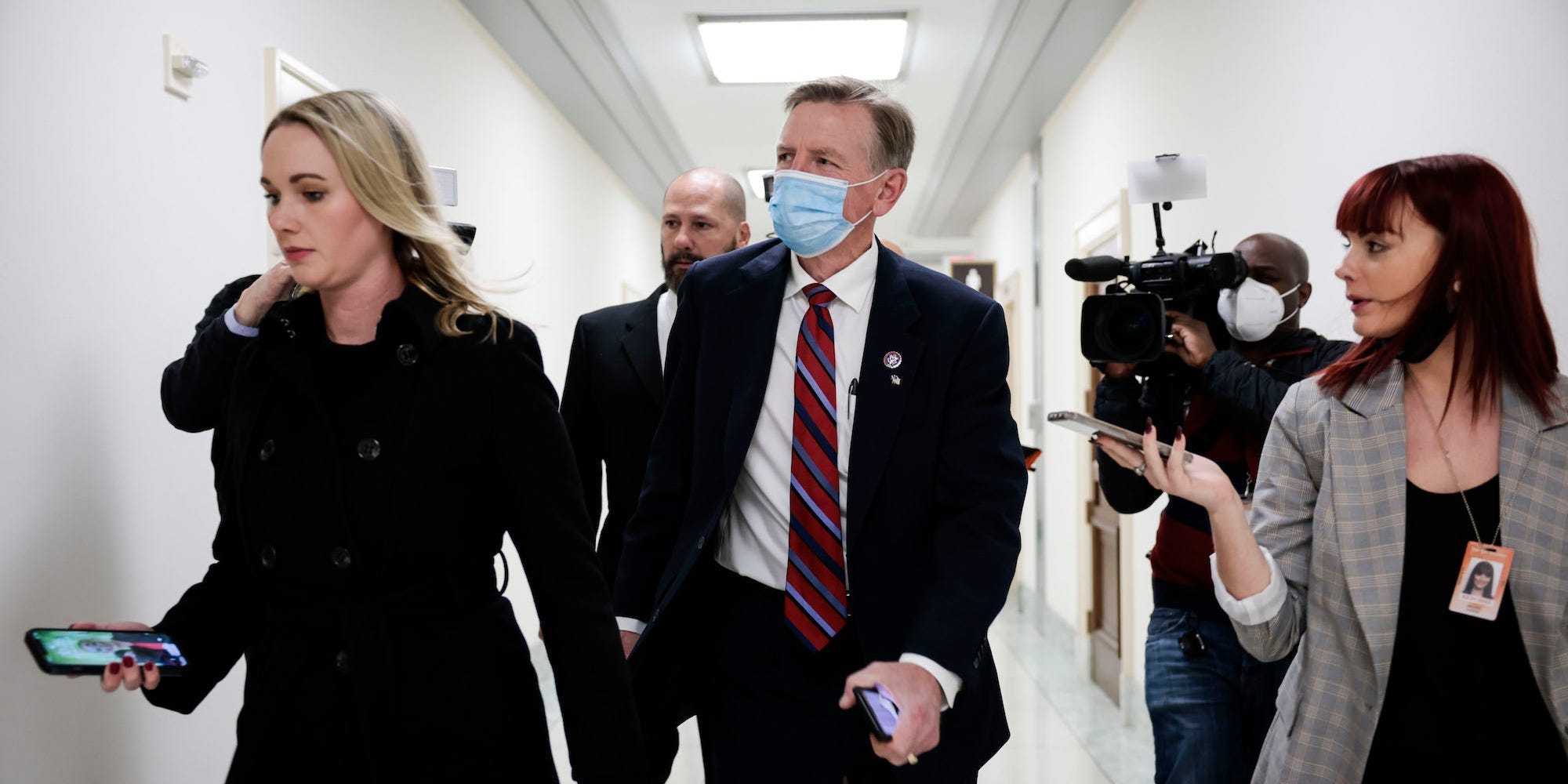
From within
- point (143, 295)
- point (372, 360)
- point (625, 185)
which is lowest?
point (372, 360)

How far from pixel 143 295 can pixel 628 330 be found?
3.47 ft

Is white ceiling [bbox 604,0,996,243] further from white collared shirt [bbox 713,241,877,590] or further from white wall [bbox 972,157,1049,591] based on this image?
white collared shirt [bbox 713,241,877,590]

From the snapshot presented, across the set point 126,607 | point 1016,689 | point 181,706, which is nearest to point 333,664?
point 181,706

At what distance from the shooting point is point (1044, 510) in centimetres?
770

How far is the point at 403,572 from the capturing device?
136 cm

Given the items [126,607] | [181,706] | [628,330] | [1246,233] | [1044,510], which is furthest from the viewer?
[1044,510]

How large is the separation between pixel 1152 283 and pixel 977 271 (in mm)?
6054

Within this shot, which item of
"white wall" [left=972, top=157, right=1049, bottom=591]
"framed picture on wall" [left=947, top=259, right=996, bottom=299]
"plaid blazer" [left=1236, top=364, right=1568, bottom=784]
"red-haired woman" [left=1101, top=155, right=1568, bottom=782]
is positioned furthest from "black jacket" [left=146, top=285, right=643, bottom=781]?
"framed picture on wall" [left=947, top=259, right=996, bottom=299]

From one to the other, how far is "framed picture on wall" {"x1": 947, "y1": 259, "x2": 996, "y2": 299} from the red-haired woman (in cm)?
630

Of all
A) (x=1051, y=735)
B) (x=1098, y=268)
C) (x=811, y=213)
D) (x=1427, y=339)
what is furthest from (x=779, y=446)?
(x=1051, y=735)

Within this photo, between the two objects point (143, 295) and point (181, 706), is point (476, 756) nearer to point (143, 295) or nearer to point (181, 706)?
point (181, 706)

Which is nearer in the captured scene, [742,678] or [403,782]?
[403,782]

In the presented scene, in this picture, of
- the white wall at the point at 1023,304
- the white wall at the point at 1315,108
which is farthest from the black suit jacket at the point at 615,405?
the white wall at the point at 1023,304

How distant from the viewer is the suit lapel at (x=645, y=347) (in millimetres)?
2615
